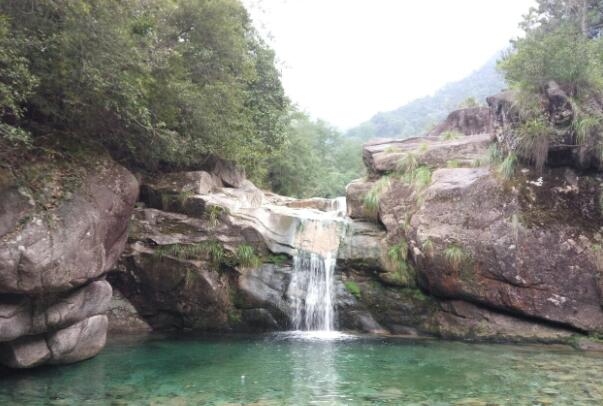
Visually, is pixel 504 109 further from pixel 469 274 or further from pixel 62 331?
pixel 62 331

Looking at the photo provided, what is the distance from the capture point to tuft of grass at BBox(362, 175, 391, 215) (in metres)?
13.4

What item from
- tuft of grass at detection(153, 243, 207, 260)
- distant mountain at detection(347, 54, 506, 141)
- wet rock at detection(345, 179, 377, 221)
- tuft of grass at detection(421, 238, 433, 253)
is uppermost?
distant mountain at detection(347, 54, 506, 141)

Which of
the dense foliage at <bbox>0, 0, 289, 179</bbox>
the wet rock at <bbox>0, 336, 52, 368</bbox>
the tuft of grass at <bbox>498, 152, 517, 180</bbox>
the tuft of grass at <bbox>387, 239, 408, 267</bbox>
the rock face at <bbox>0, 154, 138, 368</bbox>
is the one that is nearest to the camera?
the rock face at <bbox>0, 154, 138, 368</bbox>

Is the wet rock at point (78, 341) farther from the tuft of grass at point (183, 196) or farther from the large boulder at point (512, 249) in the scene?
the large boulder at point (512, 249)

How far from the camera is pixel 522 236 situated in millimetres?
10609

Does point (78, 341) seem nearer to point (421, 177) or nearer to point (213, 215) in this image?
point (213, 215)

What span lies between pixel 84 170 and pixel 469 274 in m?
8.52

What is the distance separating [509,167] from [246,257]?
6937 mm

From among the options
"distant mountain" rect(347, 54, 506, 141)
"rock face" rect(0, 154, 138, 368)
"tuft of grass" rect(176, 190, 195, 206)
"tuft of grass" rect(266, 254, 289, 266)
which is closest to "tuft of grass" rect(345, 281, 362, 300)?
"tuft of grass" rect(266, 254, 289, 266)

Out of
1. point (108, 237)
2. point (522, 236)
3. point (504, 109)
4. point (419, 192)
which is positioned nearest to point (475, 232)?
point (522, 236)

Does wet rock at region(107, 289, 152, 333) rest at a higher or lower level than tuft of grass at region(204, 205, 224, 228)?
lower

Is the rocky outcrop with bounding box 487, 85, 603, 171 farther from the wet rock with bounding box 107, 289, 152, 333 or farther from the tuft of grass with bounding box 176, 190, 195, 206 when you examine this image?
the wet rock with bounding box 107, 289, 152, 333

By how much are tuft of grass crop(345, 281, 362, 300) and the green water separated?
166 centimetres

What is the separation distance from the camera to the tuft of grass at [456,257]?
10828mm
